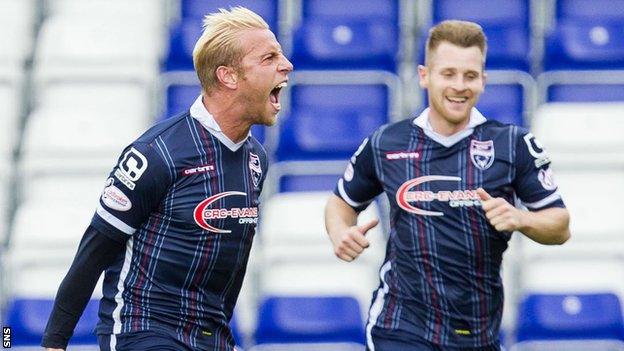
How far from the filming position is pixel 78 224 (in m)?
6.98

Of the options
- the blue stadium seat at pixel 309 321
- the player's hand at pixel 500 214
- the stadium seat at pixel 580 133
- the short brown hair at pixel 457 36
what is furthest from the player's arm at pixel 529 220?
the stadium seat at pixel 580 133

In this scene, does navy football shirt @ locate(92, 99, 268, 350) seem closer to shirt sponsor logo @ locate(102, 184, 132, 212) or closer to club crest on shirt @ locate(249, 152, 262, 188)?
shirt sponsor logo @ locate(102, 184, 132, 212)

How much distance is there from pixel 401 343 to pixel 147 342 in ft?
3.44

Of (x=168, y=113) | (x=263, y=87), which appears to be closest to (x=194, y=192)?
(x=263, y=87)

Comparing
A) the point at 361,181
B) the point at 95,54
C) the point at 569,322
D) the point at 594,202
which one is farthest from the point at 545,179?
the point at 95,54

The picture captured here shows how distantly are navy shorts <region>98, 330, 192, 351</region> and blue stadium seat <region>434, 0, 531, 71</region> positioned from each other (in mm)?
4228

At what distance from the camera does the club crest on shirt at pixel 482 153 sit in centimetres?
471

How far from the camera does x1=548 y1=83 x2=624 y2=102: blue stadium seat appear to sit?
7910mm

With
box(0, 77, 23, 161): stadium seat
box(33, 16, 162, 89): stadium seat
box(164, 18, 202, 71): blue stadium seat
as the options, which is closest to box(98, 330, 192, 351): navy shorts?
box(0, 77, 23, 161): stadium seat

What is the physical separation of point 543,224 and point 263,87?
3.63 ft

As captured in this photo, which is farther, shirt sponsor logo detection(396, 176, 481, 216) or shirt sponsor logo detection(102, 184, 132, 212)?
shirt sponsor logo detection(396, 176, 481, 216)

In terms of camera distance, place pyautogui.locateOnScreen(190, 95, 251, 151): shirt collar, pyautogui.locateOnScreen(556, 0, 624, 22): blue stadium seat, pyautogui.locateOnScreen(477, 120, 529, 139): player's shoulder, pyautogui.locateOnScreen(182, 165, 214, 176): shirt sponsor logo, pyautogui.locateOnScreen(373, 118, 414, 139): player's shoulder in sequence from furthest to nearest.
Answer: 1. pyautogui.locateOnScreen(556, 0, 624, 22): blue stadium seat
2. pyautogui.locateOnScreen(373, 118, 414, 139): player's shoulder
3. pyautogui.locateOnScreen(477, 120, 529, 139): player's shoulder
4. pyautogui.locateOnScreen(190, 95, 251, 151): shirt collar
5. pyautogui.locateOnScreen(182, 165, 214, 176): shirt sponsor logo

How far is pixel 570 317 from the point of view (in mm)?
6562

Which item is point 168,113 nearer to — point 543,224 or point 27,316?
point 27,316
